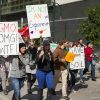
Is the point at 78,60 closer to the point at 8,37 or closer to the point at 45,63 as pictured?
the point at 8,37

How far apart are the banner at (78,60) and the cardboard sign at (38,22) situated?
1150 millimetres

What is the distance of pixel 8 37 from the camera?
39.1 feet

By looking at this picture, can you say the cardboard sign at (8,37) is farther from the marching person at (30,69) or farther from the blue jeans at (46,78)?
the marching person at (30,69)

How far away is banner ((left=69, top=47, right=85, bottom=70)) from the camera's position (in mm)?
14227

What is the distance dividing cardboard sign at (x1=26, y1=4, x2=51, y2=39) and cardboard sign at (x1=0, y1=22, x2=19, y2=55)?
3058 mm

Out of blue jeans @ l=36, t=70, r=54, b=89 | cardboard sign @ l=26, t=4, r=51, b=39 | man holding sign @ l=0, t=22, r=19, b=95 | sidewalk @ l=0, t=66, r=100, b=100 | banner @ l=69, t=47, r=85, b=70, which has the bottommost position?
sidewalk @ l=0, t=66, r=100, b=100

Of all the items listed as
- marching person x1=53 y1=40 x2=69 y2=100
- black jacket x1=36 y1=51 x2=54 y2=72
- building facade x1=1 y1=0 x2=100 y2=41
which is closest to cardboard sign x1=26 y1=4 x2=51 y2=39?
marching person x1=53 y1=40 x2=69 y2=100

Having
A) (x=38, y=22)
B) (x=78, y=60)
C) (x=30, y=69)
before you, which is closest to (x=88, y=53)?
(x=78, y=60)

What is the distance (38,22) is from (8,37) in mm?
3631

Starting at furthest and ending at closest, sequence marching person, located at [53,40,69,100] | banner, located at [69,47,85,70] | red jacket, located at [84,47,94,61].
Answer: red jacket, located at [84,47,94,61]
banner, located at [69,47,85,70]
marching person, located at [53,40,69,100]

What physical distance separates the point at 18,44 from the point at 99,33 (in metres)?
6.42

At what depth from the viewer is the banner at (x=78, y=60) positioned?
560 inches

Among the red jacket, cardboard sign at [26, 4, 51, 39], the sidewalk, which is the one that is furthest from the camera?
the red jacket

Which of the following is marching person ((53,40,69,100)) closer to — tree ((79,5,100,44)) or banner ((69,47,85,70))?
banner ((69,47,85,70))
